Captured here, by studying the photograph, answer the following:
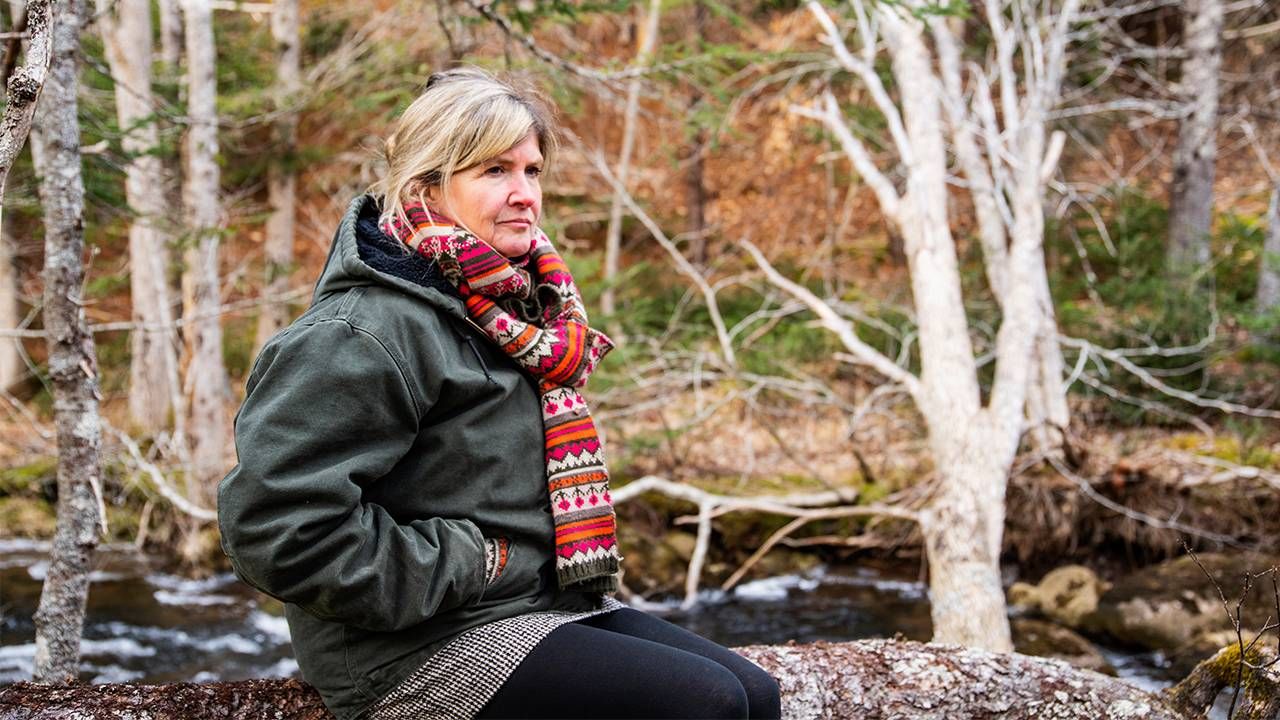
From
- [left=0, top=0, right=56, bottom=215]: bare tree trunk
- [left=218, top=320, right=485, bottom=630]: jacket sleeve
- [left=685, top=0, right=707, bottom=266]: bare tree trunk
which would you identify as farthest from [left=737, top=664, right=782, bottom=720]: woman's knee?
[left=685, top=0, right=707, bottom=266]: bare tree trunk

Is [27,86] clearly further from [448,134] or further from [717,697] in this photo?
[717,697]

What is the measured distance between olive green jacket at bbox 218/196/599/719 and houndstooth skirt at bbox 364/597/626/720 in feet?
0.10

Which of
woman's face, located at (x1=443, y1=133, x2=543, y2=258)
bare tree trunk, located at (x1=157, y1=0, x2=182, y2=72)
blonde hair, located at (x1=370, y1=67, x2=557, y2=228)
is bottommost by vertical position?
woman's face, located at (x1=443, y1=133, x2=543, y2=258)

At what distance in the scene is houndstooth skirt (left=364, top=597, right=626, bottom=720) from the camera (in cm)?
187

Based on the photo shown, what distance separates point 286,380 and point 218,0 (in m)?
13.1

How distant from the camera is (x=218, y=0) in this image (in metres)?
12.9

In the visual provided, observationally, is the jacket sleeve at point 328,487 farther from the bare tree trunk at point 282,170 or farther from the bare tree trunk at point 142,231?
the bare tree trunk at point 282,170

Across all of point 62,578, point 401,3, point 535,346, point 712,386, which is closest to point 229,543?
point 535,346

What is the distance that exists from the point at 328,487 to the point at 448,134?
0.81 meters

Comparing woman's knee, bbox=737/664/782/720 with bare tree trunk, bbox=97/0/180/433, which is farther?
bare tree trunk, bbox=97/0/180/433

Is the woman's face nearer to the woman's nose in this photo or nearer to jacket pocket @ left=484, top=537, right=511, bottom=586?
the woman's nose

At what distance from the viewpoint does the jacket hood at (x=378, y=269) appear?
1890 millimetres

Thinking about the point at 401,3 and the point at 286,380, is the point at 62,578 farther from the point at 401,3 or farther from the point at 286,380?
the point at 401,3

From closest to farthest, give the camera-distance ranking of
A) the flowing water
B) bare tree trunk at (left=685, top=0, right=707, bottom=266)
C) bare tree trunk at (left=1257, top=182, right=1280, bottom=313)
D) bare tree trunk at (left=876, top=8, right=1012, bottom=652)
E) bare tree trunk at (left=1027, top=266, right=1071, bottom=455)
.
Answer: bare tree trunk at (left=876, top=8, right=1012, bottom=652)
the flowing water
bare tree trunk at (left=1027, top=266, right=1071, bottom=455)
bare tree trunk at (left=1257, top=182, right=1280, bottom=313)
bare tree trunk at (left=685, top=0, right=707, bottom=266)
